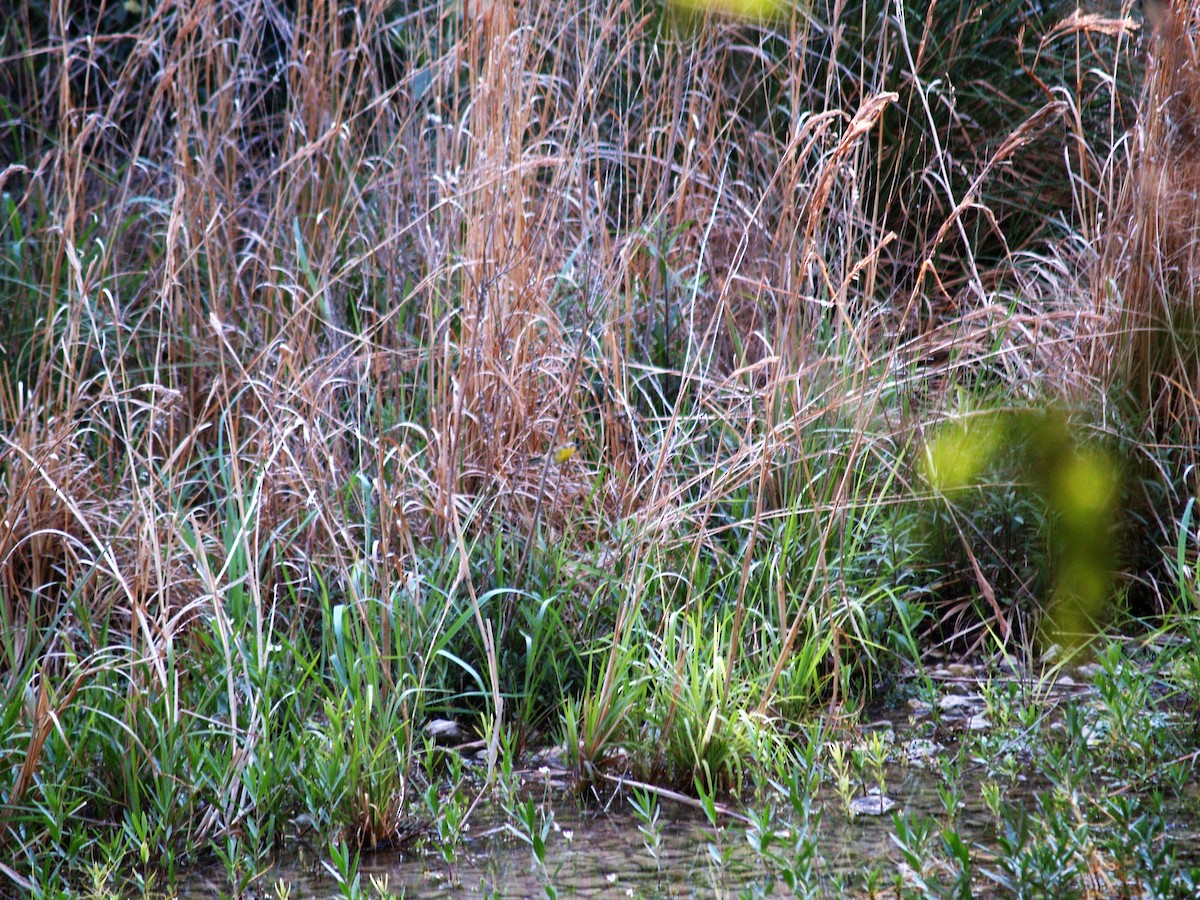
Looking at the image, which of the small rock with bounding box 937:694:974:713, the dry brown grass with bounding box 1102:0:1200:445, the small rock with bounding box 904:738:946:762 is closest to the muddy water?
the small rock with bounding box 904:738:946:762

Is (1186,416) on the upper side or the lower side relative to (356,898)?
upper

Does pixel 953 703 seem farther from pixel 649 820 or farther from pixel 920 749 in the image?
pixel 649 820

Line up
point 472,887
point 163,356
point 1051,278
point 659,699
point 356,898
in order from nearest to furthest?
point 356,898 < point 472,887 < point 659,699 < point 1051,278 < point 163,356

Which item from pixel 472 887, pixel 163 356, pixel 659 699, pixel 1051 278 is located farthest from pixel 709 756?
pixel 163 356

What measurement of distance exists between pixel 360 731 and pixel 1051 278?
2469mm

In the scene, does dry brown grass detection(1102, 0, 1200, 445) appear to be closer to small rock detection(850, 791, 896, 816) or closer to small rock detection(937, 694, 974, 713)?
small rock detection(937, 694, 974, 713)

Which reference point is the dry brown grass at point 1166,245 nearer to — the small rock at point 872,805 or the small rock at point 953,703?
the small rock at point 953,703

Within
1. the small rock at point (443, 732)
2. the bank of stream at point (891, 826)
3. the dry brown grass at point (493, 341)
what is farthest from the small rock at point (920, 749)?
the small rock at point (443, 732)

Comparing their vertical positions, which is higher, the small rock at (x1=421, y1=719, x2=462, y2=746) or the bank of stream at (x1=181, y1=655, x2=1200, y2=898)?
the bank of stream at (x1=181, y1=655, x2=1200, y2=898)

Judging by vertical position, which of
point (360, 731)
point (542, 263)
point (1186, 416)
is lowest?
point (360, 731)

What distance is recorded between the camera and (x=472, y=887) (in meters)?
2.11

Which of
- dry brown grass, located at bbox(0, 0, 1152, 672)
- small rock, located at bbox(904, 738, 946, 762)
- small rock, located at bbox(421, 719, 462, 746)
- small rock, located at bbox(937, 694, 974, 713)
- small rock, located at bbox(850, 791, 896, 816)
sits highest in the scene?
dry brown grass, located at bbox(0, 0, 1152, 672)

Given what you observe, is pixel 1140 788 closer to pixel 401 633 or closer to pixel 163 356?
pixel 401 633

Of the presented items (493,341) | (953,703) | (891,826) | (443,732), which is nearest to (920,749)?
(953,703)
